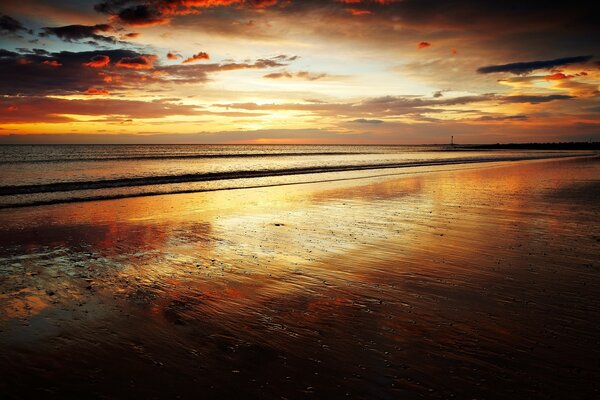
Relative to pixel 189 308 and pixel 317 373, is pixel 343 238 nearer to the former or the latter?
pixel 189 308

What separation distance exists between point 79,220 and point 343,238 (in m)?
9.74

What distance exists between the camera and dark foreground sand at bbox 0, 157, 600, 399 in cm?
418

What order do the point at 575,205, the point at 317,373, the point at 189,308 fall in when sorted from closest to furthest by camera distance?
the point at 317,373 → the point at 189,308 → the point at 575,205

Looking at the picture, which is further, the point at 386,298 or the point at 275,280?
the point at 275,280

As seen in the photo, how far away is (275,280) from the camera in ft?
24.6

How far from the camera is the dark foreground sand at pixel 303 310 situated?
418cm

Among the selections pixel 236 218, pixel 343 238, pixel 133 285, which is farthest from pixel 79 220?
pixel 343 238

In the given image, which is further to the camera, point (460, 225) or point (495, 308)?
point (460, 225)

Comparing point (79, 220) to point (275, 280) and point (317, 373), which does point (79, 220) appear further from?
point (317, 373)

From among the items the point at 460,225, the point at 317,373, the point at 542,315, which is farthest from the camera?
the point at 460,225

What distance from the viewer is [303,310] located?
6.05 metres

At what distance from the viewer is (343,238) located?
1084 cm

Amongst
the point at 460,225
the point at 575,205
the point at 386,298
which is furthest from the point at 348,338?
the point at 575,205

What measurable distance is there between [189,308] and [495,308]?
4.80 meters
